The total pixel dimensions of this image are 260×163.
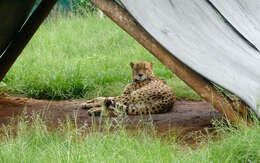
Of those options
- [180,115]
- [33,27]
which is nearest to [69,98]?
[33,27]

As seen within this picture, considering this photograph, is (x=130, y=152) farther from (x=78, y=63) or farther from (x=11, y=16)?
(x=78, y=63)

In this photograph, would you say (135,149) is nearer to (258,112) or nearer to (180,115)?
(258,112)


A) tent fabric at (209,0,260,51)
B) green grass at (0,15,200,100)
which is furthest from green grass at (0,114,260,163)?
green grass at (0,15,200,100)

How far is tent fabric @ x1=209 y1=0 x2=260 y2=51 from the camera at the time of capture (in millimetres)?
3777

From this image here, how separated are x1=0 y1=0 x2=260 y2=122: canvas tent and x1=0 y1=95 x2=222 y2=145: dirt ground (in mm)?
618

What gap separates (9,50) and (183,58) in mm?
2520

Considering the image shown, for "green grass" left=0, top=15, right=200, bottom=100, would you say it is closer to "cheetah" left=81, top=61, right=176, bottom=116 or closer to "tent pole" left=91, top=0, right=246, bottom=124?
"cheetah" left=81, top=61, right=176, bottom=116

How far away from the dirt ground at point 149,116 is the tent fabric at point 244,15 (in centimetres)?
86

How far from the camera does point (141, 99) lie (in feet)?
16.7

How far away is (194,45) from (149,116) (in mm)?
1533

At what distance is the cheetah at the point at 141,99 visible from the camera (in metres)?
4.96

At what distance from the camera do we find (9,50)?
5.18m

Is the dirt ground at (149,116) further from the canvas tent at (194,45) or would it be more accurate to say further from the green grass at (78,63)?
the canvas tent at (194,45)

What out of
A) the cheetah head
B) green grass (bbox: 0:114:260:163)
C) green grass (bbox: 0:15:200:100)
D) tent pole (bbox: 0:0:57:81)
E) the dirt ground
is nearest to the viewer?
green grass (bbox: 0:114:260:163)
